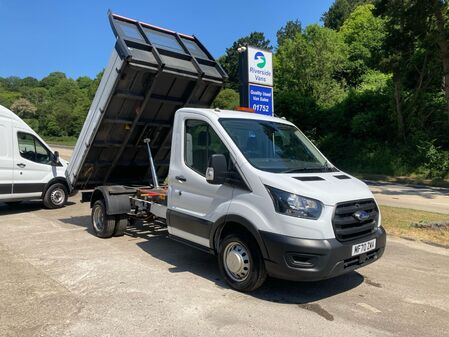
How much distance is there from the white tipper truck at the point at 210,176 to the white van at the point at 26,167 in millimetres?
3016

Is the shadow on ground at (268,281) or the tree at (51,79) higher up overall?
the tree at (51,79)

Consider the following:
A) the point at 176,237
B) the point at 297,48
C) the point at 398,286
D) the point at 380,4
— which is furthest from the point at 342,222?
the point at 297,48

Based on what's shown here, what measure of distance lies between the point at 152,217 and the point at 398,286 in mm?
4091

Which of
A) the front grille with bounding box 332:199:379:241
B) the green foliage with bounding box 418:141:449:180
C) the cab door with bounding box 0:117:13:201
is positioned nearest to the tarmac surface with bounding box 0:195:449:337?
the front grille with bounding box 332:199:379:241

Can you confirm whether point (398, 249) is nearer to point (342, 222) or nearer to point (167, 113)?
point (342, 222)

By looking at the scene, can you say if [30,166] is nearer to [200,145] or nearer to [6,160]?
[6,160]

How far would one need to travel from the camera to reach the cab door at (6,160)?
10422 millimetres

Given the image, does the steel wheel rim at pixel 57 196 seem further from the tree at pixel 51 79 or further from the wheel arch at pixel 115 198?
the tree at pixel 51 79

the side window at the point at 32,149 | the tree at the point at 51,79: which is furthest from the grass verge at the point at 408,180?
the tree at the point at 51,79

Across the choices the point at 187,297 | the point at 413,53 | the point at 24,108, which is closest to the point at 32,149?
the point at 187,297

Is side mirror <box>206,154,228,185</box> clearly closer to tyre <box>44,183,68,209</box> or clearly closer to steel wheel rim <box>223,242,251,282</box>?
steel wheel rim <box>223,242,251,282</box>

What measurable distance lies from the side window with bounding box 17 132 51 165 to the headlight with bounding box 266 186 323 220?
8508 millimetres

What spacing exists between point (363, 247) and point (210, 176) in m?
1.94

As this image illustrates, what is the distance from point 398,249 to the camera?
7414mm
